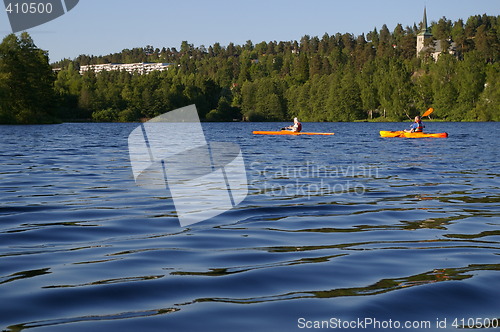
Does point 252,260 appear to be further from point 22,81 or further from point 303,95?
point 303,95

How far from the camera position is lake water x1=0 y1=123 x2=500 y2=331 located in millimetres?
4871

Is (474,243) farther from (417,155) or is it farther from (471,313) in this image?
(417,155)

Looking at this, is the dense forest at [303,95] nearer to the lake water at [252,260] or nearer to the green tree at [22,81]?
the green tree at [22,81]

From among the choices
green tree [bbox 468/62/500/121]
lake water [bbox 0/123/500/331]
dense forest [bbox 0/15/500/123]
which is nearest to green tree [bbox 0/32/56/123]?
dense forest [bbox 0/15/500/123]

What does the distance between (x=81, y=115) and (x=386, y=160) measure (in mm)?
108489

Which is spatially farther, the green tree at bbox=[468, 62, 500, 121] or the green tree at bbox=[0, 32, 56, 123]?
the green tree at bbox=[468, 62, 500, 121]

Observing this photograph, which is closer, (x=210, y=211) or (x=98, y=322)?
(x=98, y=322)

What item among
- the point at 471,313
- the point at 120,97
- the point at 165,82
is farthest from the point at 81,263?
the point at 165,82

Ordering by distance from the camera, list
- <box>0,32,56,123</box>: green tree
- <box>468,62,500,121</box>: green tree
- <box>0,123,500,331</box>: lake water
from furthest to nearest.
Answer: <box>468,62,500,121</box>: green tree → <box>0,32,56,123</box>: green tree → <box>0,123,500,331</box>: lake water

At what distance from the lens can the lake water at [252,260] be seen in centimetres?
487

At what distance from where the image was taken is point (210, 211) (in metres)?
10.6

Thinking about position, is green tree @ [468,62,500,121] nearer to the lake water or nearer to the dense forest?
the dense forest

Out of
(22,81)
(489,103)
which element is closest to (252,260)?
(22,81)

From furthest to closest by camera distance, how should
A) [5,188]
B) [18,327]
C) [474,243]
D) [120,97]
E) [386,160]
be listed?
[120,97] < [386,160] < [5,188] < [474,243] < [18,327]
